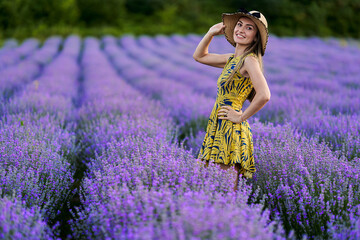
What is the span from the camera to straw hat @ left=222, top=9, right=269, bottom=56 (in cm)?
167

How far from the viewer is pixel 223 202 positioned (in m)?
1.34

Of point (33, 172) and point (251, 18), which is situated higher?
point (251, 18)

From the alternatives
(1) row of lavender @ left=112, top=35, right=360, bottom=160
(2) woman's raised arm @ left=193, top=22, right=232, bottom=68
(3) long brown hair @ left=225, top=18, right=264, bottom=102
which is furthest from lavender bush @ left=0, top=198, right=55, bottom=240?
(1) row of lavender @ left=112, top=35, right=360, bottom=160

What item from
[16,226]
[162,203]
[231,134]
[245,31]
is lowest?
[16,226]

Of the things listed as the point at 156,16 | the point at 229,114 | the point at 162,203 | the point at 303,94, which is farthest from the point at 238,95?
the point at 156,16

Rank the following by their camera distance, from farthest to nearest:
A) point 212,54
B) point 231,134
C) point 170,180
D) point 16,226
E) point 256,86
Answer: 1. point 212,54
2. point 231,134
3. point 256,86
4. point 170,180
5. point 16,226

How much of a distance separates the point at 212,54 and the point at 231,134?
571mm

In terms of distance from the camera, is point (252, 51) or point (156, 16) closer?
point (252, 51)

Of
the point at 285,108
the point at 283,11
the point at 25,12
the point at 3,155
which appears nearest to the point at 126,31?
the point at 25,12

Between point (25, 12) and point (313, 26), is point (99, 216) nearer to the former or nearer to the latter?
point (25, 12)

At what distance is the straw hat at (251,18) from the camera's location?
167 centimetres

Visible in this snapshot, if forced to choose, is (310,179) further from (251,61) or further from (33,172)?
(33,172)

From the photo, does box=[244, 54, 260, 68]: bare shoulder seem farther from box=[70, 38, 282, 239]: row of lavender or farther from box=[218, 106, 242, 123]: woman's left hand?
box=[70, 38, 282, 239]: row of lavender

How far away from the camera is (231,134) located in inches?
68.6
